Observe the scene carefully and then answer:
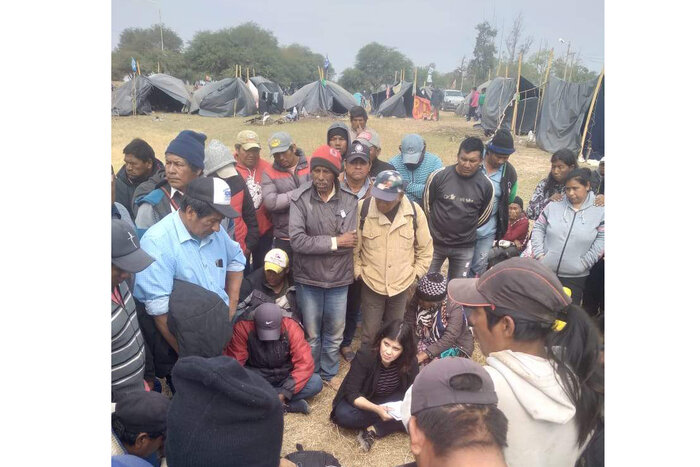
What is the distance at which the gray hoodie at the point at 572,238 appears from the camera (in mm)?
3072

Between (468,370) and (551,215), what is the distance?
8.04 ft

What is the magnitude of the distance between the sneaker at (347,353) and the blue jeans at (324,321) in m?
0.25

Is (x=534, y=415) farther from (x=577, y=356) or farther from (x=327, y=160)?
(x=327, y=160)

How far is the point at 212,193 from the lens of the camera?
2.18 meters

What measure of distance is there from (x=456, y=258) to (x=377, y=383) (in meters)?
1.35

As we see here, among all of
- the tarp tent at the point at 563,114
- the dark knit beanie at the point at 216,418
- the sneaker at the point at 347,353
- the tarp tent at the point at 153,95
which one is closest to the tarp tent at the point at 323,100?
the tarp tent at the point at 153,95

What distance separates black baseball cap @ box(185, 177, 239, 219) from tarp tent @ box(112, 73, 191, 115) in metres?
17.7

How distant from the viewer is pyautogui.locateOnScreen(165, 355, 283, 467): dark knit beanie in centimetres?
115

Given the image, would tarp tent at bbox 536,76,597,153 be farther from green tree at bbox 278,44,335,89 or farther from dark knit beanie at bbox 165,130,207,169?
green tree at bbox 278,44,335,89

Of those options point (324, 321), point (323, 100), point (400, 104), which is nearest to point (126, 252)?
point (324, 321)

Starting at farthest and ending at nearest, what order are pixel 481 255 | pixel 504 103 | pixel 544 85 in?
pixel 504 103, pixel 544 85, pixel 481 255

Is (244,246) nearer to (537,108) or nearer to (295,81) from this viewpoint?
(537,108)

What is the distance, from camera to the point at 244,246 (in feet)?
10.7
